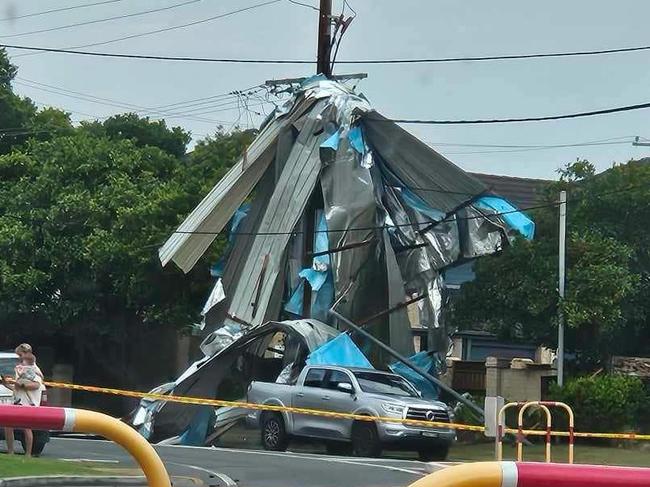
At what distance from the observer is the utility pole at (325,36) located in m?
28.4

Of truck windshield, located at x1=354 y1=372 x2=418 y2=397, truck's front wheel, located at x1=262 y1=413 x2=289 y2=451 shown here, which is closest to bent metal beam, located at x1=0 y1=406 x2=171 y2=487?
truck windshield, located at x1=354 y1=372 x2=418 y2=397

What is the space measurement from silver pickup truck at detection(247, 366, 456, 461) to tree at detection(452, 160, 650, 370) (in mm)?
6718

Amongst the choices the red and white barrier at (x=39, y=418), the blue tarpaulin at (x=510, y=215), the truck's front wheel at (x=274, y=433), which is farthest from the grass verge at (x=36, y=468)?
the blue tarpaulin at (x=510, y=215)

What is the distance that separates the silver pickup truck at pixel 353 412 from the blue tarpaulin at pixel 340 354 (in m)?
0.98

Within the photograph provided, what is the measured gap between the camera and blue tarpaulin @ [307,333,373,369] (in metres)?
24.3

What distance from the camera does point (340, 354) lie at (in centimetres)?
2475

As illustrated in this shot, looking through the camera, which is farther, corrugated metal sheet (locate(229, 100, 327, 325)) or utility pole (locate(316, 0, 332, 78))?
utility pole (locate(316, 0, 332, 78))

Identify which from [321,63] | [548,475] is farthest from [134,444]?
[321,63]

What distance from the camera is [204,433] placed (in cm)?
2517

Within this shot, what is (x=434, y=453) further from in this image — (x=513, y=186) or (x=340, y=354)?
(x=513, y=186)

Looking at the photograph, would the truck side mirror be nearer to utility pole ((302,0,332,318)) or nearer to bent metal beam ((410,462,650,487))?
utility pole ((302,0,332,318))

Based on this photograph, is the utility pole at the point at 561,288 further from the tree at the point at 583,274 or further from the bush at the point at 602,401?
the bush at the point at 602,401

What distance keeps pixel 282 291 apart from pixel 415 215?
11.9 ft

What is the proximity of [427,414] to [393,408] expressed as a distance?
2.36ft
